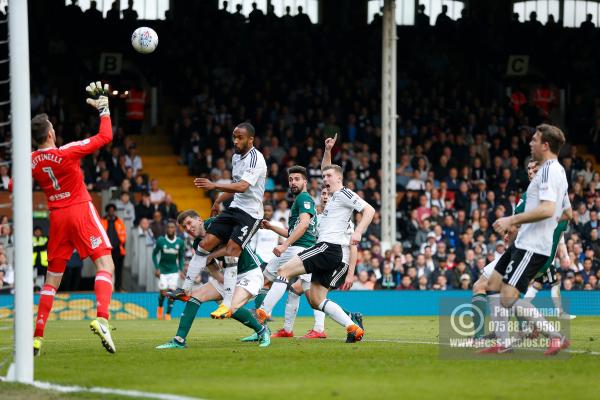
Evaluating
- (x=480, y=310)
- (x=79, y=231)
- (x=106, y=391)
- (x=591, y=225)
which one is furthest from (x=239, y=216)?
(x=591, y=225)

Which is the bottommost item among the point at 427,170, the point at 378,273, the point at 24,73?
the point at 378,273

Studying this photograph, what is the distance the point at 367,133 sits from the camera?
105ft

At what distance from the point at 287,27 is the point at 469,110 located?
6.01 meters

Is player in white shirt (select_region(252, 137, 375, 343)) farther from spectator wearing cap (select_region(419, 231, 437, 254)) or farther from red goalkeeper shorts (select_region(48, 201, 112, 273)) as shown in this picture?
spectator wearing cap (select_region(419, 231, 437, 254))

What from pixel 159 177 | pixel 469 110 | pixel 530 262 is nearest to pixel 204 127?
pixel 159 177

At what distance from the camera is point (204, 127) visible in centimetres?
3081

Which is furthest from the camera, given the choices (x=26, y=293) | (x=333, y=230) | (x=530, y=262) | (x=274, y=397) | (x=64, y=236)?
(x=333, y=230)

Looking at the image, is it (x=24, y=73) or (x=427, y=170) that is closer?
(x=24, y=73)

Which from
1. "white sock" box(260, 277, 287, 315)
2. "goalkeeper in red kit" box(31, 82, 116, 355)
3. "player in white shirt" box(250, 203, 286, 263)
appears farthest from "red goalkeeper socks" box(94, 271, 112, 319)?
"player in white shirt" box(250, 203, 286, 263)

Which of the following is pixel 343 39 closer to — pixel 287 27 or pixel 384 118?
pixel 287 27

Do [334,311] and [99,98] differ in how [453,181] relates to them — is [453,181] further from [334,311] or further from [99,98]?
[99,98]

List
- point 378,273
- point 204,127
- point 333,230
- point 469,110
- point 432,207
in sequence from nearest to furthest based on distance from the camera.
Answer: point 333,230 → point 378,273 → point 432,207 → point 204,127 → point 469,110

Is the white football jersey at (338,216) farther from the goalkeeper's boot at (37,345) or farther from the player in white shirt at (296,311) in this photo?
the goalkeeper's boot at (37,345)

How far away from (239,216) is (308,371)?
11.2 feet
